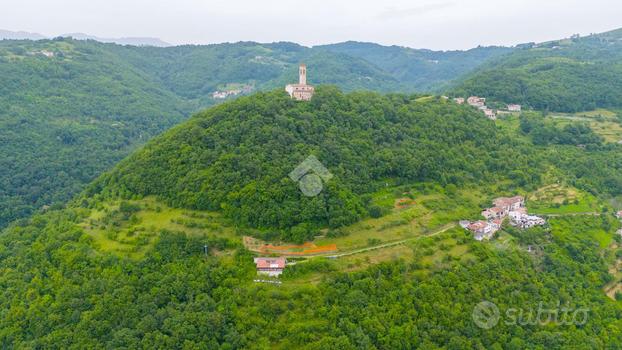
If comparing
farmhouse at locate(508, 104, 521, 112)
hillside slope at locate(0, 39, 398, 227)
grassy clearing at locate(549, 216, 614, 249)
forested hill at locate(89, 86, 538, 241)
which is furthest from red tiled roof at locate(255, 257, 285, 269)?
farmhouse at locate(508, 104, 521, 112)

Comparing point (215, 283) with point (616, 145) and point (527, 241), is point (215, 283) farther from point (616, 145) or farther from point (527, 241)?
point (616, 145)

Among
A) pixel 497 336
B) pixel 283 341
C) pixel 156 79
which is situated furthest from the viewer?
pixel 156 79

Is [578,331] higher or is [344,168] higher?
[344,168]

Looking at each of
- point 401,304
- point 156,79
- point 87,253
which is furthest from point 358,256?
point 156,79

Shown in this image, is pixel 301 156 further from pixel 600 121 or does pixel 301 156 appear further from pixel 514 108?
pixel 600 121

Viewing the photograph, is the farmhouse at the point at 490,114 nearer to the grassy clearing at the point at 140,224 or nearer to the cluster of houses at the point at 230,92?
the grassy clearing at the point at 140,224

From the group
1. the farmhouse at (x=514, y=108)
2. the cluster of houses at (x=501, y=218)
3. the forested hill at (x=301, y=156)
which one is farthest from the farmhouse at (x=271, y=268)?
the farmhouse at (x=514, y=108)

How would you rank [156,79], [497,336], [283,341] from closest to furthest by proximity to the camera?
[283,341] < [497,336] < [156,79]

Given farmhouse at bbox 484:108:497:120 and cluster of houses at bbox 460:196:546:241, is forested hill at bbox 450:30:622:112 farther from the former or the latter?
cluster of houses at bbox 460:196:546:241
